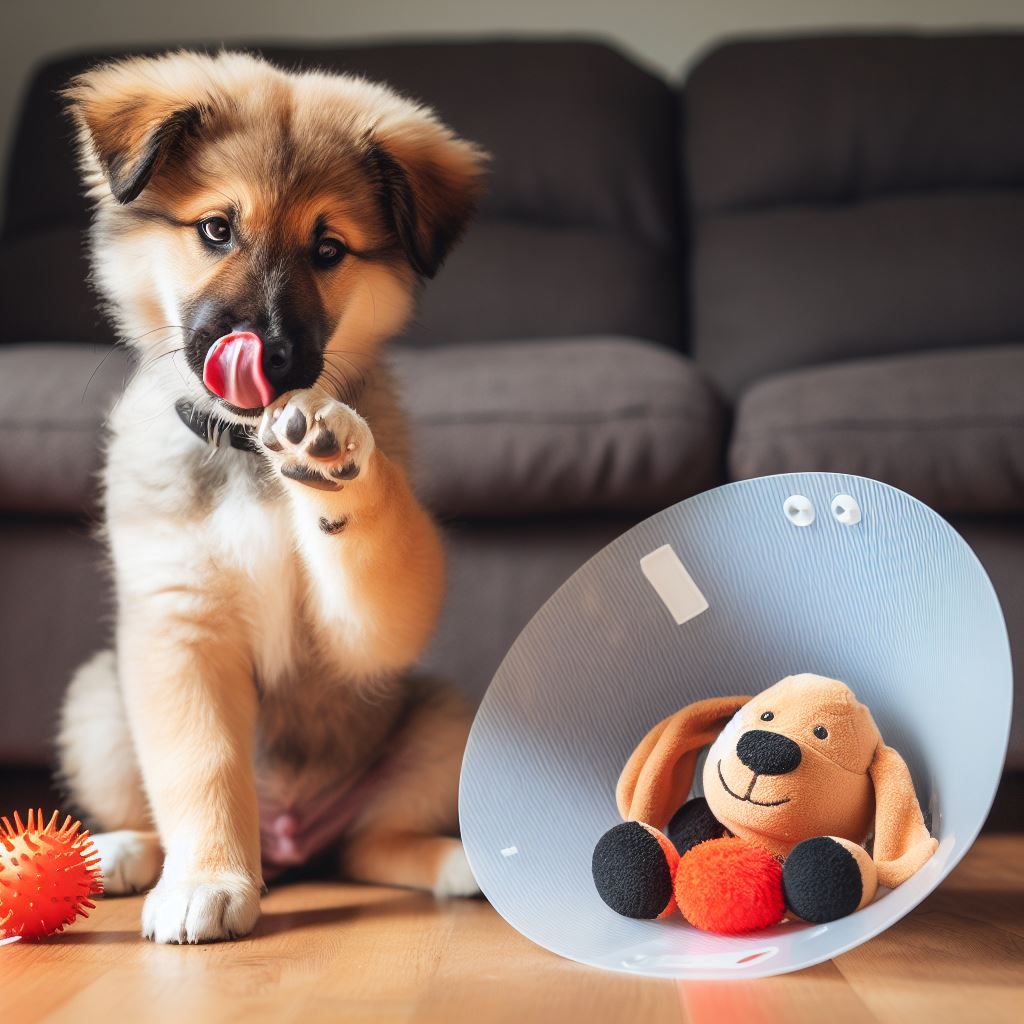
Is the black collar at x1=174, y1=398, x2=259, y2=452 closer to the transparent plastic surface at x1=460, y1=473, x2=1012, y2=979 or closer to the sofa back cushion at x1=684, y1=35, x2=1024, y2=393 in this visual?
the transparent plastic surface at x1=460, y1=473, x2=1012, y2=979

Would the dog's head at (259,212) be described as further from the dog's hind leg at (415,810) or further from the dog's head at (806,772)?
the dog's head at (806,772)

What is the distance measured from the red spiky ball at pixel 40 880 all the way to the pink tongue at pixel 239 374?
19.4 inches

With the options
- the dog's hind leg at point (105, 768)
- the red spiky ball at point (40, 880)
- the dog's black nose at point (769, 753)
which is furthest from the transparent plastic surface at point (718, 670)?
the dog's hind leg at point (105, 768)

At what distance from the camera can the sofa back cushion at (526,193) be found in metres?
2.67

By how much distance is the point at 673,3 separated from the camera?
3.41 metres

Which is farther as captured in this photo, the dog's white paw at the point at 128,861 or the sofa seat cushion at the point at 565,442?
the sofa seat cushion at the point at 565,442

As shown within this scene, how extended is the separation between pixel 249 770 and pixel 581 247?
5.70ft

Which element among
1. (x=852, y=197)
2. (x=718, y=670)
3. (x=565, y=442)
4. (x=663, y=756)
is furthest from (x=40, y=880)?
(x=852, y=197)

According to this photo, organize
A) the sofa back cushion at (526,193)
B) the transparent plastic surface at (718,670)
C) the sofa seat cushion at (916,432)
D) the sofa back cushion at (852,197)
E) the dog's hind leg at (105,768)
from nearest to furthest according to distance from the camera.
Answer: the transparent plastic surface at (718,670) → the dog's hind leg at (105,768) → the sofa seat cushion at (916,432) → the sofa back cushion at (852,197) → the sofa back cushion at (526,193)

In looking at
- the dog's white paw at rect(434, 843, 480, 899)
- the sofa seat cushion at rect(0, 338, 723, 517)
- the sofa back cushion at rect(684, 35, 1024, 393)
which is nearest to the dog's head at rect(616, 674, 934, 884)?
the dog's white paw at rect(434, 843, 480, 899)

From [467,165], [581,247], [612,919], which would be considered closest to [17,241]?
[581,247]

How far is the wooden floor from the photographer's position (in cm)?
100

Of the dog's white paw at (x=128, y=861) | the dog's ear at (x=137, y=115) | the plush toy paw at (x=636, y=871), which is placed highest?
the dog's ear at (x=137, y=115)

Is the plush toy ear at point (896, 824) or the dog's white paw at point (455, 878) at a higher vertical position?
the plush toy ear at point (896, 824)
